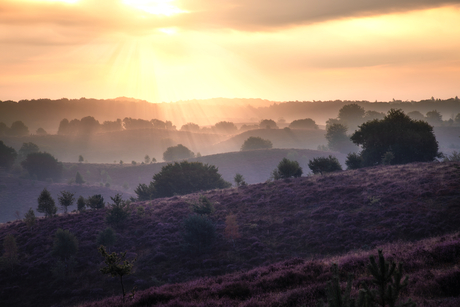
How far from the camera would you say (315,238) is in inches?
830

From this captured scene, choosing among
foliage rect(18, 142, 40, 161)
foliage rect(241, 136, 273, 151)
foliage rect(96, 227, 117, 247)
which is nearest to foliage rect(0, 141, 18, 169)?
foliage rect(18, 142, 40, 161)

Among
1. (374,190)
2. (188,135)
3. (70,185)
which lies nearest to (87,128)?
(188,135)

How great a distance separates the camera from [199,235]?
2266 centimetres

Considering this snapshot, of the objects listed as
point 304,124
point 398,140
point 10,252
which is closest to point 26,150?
point 10,252

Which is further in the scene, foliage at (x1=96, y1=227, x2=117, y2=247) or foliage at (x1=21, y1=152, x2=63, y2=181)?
foliage at (x1=21, y1=152, x2=63, y2=181)

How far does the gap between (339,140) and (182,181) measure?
3174 inches

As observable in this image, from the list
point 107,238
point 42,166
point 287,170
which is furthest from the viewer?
point 42,166

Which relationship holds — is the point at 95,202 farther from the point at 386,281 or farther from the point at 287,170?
the point at 386,281

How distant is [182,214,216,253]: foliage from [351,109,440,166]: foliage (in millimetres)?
32746

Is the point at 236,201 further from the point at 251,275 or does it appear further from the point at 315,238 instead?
the point at 251,275

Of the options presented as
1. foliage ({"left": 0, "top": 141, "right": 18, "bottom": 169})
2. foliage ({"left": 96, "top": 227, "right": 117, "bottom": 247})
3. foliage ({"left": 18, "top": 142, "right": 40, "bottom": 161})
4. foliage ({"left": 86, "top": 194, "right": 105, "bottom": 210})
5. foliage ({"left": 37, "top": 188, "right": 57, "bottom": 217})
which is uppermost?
foliage ({"left": 18, "top": 142, "right": 40, "bottom": 161})

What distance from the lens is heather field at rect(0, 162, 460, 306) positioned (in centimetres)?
1188

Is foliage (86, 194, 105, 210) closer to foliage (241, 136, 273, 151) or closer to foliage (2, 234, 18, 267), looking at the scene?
foliage (2, 234, 18, 267)

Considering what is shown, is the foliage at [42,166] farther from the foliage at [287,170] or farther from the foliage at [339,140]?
the foliage at [339,140]
